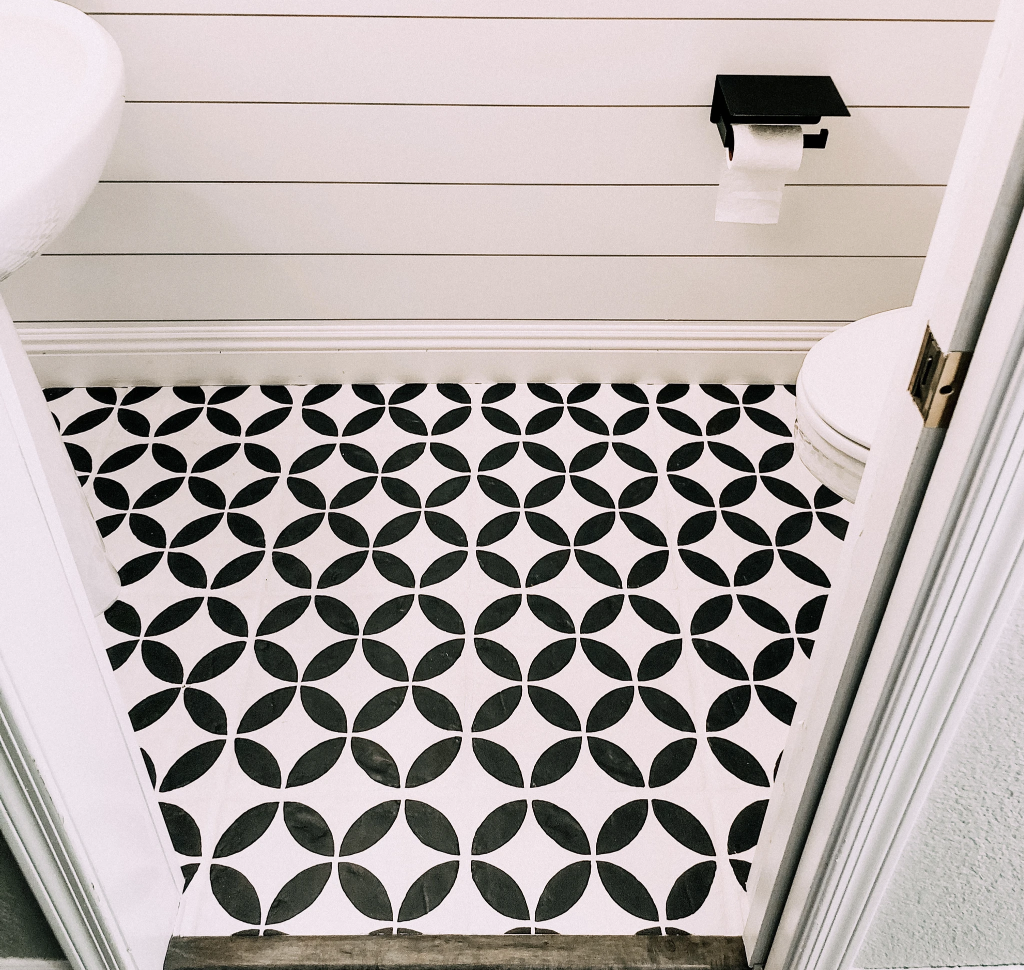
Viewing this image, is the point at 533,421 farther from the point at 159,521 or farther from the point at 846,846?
the point at 846,846

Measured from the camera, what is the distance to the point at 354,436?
196 cm

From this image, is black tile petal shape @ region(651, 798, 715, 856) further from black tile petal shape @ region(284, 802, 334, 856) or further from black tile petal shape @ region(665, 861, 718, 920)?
black tile petal shape @ region(284, 802, 334, 856)

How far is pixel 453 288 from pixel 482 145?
291 millimetres

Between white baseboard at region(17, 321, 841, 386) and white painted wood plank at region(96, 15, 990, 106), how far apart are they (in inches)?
18.2

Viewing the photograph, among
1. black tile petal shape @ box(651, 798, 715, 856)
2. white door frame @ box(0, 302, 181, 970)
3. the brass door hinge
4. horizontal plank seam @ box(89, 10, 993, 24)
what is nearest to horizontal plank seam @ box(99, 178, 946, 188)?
horizontal plank seam @ box(89, 10, 993, 24)

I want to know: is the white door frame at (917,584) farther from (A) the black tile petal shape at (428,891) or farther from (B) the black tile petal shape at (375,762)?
(B) the black tile petal shape at (375,762)

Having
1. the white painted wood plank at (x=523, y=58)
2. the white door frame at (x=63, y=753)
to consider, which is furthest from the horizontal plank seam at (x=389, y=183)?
the white door frame at (x=63, y=753)

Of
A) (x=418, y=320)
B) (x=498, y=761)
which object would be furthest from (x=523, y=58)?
(x=498, y=761)

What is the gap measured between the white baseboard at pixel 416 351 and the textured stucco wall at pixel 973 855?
1.20m

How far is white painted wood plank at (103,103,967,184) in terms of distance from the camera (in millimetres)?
1655

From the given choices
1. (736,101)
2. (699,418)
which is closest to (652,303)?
(699,418)

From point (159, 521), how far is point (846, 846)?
131 centimetres

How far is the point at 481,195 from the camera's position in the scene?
69.2 inches

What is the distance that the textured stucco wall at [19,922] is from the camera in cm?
97
